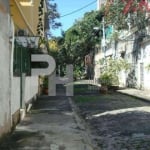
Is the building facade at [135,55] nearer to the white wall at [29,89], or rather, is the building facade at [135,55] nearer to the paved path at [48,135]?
the white wall at [29,89]

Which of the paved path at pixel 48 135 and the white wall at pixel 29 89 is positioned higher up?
the white wall at pixel 29 89

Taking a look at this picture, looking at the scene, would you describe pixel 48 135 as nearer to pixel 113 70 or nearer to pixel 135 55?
pixel 113 70

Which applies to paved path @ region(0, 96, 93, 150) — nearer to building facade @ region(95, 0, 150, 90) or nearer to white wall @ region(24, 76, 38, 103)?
white wall @ region(24, 76, 38, 103)

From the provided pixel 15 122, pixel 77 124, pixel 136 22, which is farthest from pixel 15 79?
pixel 136 22


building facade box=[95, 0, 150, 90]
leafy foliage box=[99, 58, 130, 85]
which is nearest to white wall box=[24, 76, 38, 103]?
building facade box=[95, 0, 150, 90]

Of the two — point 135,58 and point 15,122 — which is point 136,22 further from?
point 15,122

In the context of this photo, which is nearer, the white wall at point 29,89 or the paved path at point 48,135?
the paved path at point 48,135

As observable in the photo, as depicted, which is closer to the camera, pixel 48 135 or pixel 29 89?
pixel 48 135

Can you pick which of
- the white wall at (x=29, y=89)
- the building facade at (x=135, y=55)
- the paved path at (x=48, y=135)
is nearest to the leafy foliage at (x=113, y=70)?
the building facade at (x=135, y=55)

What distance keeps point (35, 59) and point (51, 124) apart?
667 centimetres

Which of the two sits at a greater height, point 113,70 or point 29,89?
point 113,70

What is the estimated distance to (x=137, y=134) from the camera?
12219mm

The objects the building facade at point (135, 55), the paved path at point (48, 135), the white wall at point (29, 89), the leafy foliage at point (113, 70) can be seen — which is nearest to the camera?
the paved path at point (48, 135)

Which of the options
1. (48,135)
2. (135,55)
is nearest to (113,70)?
(135,55)
